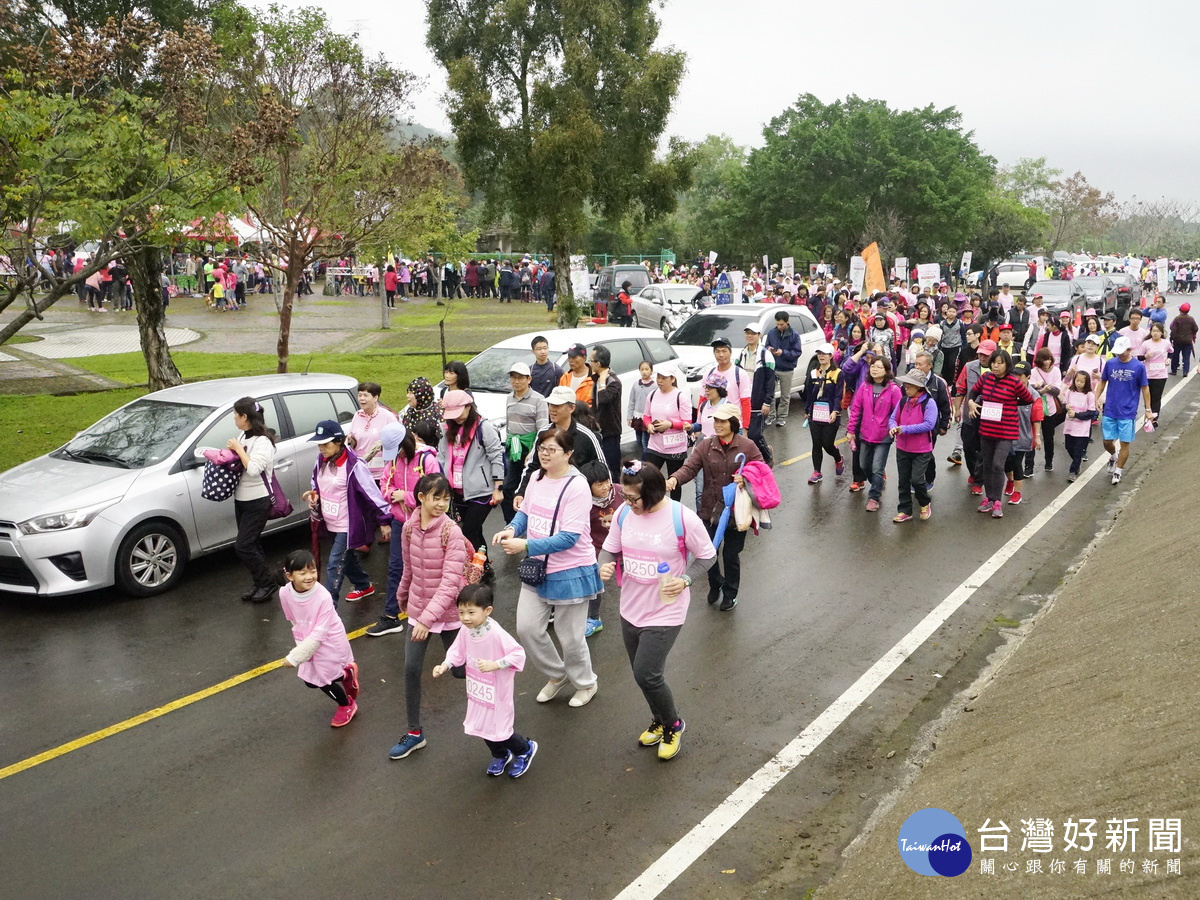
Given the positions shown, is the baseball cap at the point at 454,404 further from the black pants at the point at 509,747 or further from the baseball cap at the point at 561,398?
the black pants at the point at 509,747

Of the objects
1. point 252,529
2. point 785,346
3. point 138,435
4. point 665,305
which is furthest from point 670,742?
point 665,305

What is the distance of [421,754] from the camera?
18.6 ft

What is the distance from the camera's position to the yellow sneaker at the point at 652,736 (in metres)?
5.72

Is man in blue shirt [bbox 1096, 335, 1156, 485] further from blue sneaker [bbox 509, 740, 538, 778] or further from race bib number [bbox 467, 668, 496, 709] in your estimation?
race bib number [bbox 467, 668, 496, 709]

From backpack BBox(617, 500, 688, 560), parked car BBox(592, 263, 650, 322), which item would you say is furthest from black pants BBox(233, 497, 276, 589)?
parked car BBox(592, 263, 650, 322)

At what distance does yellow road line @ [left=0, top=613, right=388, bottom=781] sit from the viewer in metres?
5.62

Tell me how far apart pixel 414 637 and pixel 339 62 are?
12.3m

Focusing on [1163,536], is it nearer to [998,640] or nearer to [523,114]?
[998,640]

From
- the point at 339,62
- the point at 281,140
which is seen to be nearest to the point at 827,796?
the point at 281,140

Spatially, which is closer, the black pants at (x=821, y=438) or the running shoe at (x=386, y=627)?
the running shoe at (x=386, y=627)

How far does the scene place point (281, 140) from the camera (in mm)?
12203

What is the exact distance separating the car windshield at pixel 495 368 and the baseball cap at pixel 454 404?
3.75 meters

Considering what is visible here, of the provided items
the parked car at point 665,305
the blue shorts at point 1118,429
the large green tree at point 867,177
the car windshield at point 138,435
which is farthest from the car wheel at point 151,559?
the large green tree at point 867,177

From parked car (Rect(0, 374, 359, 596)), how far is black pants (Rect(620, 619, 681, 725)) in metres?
4.80
